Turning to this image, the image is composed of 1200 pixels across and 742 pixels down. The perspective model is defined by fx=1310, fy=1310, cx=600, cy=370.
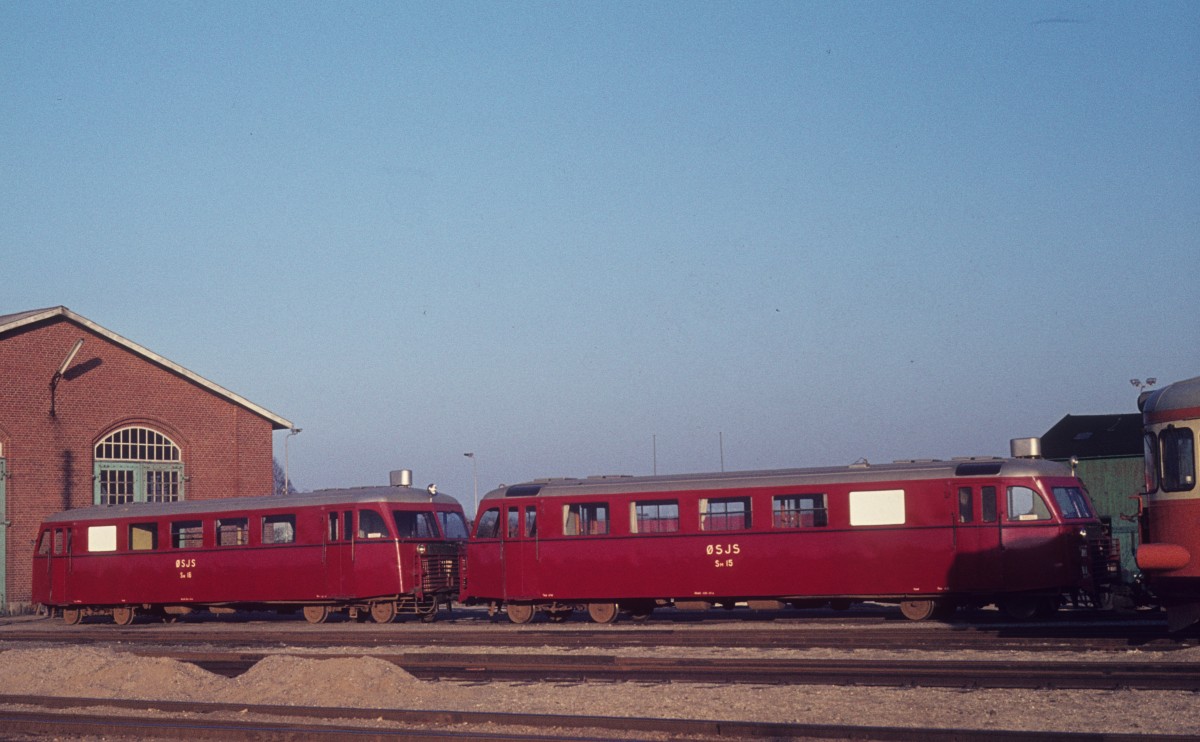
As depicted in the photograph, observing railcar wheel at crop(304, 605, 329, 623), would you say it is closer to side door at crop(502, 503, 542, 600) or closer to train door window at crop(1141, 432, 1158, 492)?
side door at crop(502, 503, 542, 600)

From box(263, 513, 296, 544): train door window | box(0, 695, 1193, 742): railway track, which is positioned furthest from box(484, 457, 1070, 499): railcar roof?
box(0, 695, 1193, 742): railway track

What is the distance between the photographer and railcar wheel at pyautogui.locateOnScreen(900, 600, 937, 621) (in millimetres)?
22109

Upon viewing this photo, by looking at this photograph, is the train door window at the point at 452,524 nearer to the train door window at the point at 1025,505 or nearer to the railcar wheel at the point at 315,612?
the railcar wheel at the point at 315,612

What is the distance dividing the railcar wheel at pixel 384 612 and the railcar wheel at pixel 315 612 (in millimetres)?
1233

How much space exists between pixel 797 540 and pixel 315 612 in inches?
404

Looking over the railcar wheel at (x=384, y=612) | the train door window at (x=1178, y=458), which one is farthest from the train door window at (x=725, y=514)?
the train door window at (x=1178, y=458)

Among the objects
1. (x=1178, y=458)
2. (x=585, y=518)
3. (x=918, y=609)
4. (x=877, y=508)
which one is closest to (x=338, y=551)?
(x=585, y=518)

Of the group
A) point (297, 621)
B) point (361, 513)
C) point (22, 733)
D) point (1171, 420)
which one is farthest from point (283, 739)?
point (297, 621)

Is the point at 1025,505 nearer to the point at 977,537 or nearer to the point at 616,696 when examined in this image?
the point at 977,537

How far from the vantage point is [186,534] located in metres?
28.0

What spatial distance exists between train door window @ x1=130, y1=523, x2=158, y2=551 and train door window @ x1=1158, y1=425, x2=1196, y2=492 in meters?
20.6

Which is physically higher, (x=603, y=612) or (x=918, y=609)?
(x=918, y=609)

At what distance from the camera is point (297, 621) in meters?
27.8

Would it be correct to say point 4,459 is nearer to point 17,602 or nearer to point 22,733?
point 17,602
